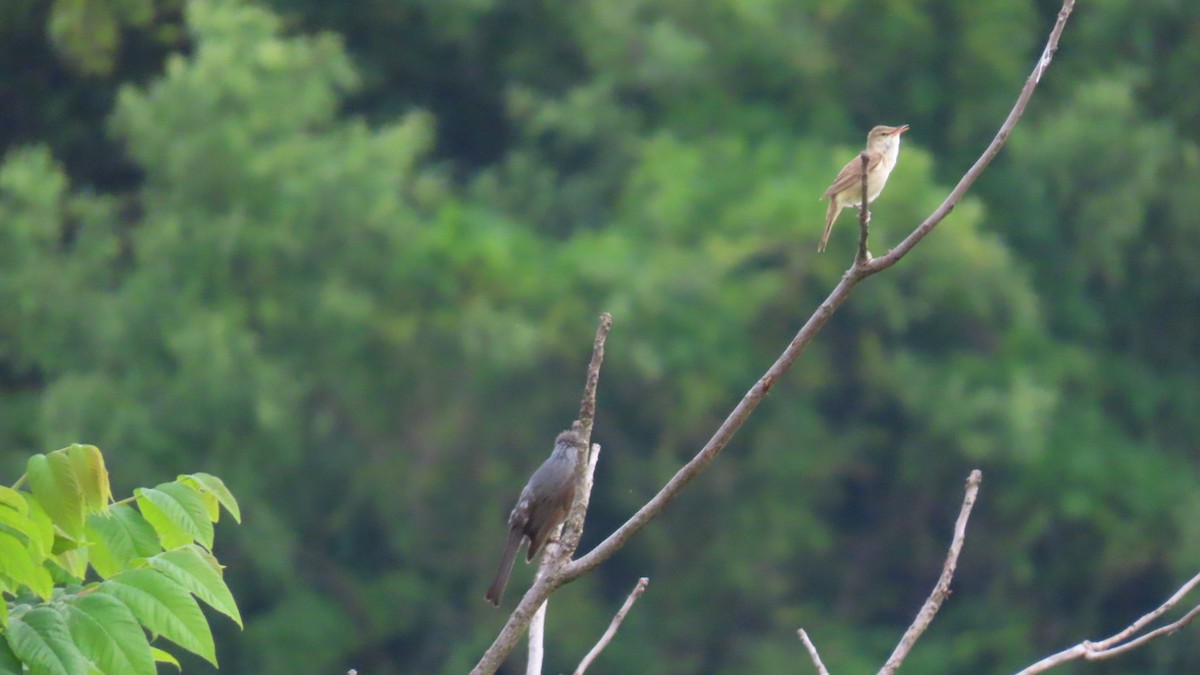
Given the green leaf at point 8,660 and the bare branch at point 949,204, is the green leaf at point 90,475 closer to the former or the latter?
the green leaf at point 8,660

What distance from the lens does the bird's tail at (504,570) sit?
5324mm

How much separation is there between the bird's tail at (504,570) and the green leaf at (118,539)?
290 cm

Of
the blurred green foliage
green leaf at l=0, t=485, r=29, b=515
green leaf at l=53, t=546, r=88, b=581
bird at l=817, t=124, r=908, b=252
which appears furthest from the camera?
the blurred green foliage

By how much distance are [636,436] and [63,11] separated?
811cm

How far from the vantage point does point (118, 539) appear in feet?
7.79

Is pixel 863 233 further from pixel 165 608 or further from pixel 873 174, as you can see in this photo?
pixel 873 174

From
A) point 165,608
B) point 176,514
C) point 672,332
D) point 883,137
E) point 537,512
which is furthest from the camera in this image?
point 672,332

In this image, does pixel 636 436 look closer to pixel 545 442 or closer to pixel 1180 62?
pixel 545 442

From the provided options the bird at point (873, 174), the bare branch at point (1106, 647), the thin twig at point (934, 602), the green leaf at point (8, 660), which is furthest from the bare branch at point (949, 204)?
the bird at point (873, 174)

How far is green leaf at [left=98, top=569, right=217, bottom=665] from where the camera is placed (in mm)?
2176

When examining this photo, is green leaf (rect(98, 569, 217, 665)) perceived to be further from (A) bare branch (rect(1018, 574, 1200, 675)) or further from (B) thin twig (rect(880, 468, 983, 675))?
(A) bare branch (rect(1018, 574, 1200, 675))

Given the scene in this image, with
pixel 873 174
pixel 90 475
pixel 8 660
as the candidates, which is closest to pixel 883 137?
pixel 873 174

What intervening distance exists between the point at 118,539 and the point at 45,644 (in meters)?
0.31

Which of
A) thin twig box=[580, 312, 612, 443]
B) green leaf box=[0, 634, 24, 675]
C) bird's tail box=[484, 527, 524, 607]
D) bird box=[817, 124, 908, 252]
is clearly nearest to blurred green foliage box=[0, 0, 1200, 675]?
bird box=[817, 124, 908, 252]
